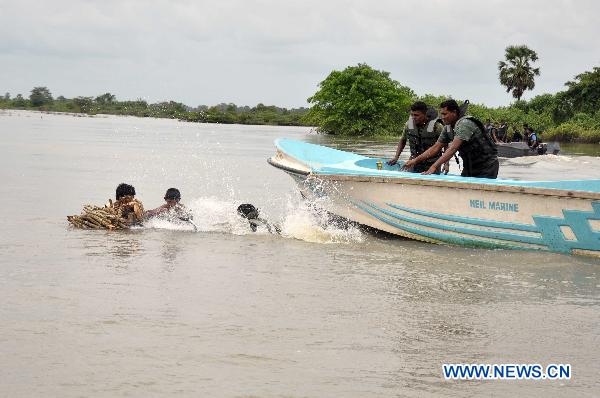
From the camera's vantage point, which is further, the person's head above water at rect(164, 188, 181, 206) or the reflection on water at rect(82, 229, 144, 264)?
the person's head above water at rect(164, 188, 181, 206)

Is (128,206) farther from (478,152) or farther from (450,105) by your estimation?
(478,152)

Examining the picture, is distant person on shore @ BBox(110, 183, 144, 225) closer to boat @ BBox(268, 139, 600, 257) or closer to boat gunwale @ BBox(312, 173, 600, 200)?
boat @ BBox(268, 139, 600, 257)

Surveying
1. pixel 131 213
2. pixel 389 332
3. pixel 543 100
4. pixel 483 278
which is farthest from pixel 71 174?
pixel 543 100

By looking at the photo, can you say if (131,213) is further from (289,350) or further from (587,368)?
(587,368)

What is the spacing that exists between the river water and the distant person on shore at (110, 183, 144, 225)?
0.79 ft

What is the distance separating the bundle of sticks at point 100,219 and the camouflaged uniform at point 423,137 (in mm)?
4108

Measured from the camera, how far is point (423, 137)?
10.8 metres

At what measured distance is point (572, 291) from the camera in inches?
307

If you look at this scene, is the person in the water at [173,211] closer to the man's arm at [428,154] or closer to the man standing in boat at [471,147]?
the man's arm at [428,154]

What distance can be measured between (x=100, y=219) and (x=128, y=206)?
1.42 feet

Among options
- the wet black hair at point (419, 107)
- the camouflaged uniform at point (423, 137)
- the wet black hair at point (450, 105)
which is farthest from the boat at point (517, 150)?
the wet black hair at point (450, 105)

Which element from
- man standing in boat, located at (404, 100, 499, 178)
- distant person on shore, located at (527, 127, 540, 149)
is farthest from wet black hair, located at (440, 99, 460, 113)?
distant person on shore, located at (527, 127, 540, 149)

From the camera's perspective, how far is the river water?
4984 millimetres

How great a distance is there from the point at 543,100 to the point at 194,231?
65.9 metres
